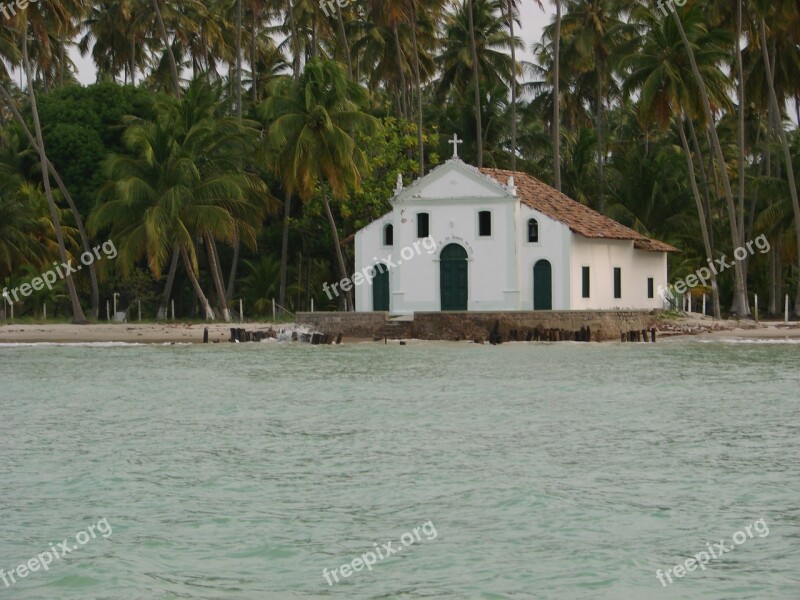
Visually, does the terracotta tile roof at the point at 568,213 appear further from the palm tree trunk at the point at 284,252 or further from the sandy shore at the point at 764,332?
the palm tree trunk at the point at 284,252

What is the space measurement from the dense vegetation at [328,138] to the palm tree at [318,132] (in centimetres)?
9

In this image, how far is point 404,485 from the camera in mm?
16859

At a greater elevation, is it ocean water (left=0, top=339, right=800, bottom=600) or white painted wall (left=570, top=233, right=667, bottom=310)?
white painted wall (left=570, top=233, right=667, bottom=310)

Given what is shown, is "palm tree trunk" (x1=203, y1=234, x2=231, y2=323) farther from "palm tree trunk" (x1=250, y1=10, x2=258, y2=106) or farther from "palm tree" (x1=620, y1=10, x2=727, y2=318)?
"palm tree" (x1=620, y1=10, x2=727, y2=318)

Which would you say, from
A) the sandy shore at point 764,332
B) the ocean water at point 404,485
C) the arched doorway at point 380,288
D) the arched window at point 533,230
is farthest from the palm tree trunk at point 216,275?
the ocean water at point 404,485

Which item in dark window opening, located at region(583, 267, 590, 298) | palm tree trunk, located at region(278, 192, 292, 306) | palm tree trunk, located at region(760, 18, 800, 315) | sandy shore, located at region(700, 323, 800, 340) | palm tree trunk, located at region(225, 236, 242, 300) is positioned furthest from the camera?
palm tree trunk, located at region(225, 236, 242, 300)

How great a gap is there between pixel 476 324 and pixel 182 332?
1134 centimetres

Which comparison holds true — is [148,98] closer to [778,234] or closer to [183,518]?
[778,234]

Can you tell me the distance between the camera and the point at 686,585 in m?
12.1

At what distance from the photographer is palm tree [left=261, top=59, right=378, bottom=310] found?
1965 inches

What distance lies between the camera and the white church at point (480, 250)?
46312 mm

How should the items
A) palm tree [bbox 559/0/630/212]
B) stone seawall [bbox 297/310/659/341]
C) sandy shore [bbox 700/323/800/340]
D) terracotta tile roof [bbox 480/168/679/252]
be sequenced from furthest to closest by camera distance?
1. palm tree [bbox 559/0/630/212]
2. terracotta tile roof [bbox 480/168/679/252]
3. sandy shore [bbox 700/323/800/340]
4. stone seawall [bbox 297/310/659/341]

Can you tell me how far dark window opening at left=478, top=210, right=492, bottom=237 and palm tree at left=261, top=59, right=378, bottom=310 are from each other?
6.04m

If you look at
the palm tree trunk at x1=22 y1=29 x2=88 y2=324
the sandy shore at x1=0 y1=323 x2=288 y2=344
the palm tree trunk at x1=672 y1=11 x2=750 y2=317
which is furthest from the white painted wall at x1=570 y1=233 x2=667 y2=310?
the palm tree trunk at x1=22 y1=29 x2=88 y2=324
